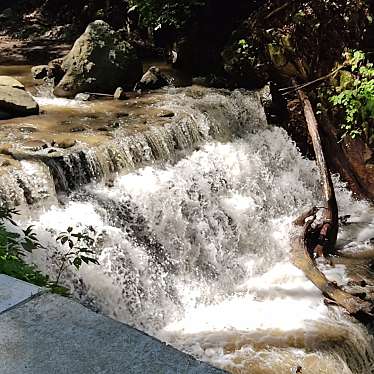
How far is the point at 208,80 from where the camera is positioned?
912 cm

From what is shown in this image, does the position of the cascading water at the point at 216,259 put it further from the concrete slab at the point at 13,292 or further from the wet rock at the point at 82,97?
the concrete slab at the point at 13,292

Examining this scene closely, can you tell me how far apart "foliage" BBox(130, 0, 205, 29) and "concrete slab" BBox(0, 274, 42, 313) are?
8426 millimetres

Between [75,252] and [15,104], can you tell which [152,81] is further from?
[75,252]

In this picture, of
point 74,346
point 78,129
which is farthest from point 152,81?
point 74,346

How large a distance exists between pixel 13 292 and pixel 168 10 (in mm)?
8661

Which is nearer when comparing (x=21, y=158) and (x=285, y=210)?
(x=21, y=158)

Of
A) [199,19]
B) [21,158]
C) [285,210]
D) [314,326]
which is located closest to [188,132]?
[285,210]

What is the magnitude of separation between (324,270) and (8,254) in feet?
12.2

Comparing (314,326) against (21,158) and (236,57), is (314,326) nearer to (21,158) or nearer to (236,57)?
(21,158)

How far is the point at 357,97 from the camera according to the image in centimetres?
691

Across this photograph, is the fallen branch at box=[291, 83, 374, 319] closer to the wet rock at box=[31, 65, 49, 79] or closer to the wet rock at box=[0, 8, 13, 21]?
the wet rock at box=[31, 65, 49, 79]

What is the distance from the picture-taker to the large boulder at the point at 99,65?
852 centimetres

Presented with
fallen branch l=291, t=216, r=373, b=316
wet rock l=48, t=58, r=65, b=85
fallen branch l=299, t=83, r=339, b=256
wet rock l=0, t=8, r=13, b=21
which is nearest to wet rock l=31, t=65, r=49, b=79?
wet rock l=48, t=58, r=65, b=85

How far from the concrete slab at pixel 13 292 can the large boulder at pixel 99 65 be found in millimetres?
6667
